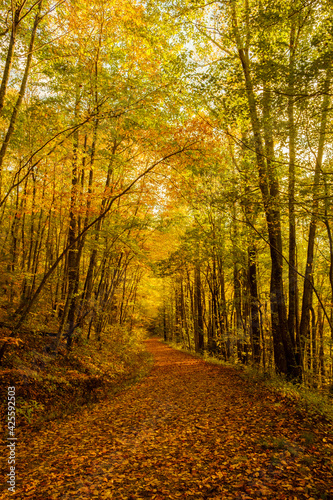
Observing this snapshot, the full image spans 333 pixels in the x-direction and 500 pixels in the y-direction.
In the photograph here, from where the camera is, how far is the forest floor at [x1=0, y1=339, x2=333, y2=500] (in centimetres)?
356

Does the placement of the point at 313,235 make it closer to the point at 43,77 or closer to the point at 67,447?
the point at 67,447

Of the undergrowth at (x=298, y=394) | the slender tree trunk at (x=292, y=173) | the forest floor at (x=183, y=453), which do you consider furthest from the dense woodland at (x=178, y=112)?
the forest floor at (x=183, y=453)

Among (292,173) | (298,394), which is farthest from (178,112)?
(298,394)

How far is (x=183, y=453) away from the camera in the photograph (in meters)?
4.55

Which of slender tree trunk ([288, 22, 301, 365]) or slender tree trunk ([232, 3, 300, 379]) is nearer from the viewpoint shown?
slender tree trunk ([288, 22, 301, 365])

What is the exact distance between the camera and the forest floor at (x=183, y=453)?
356cm

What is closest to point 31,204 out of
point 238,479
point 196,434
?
point 196,434

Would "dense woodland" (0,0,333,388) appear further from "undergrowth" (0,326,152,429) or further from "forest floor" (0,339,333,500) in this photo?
"forest floor" (0,339,333,500)

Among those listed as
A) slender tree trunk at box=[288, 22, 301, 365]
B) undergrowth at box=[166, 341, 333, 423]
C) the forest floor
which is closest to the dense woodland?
slender tree trunk at box=[288, 22, 301, 365]

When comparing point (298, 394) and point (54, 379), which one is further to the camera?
point (54, 379)

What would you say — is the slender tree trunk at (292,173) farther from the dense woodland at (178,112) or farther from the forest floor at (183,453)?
the forest floor at (183,453)

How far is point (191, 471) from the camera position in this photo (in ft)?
13.1

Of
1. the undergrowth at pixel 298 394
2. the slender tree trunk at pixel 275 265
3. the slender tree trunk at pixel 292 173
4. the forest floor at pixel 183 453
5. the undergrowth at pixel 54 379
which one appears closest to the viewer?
the forest floor at pixel 183 453

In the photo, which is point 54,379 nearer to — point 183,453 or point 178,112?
point 183,453
